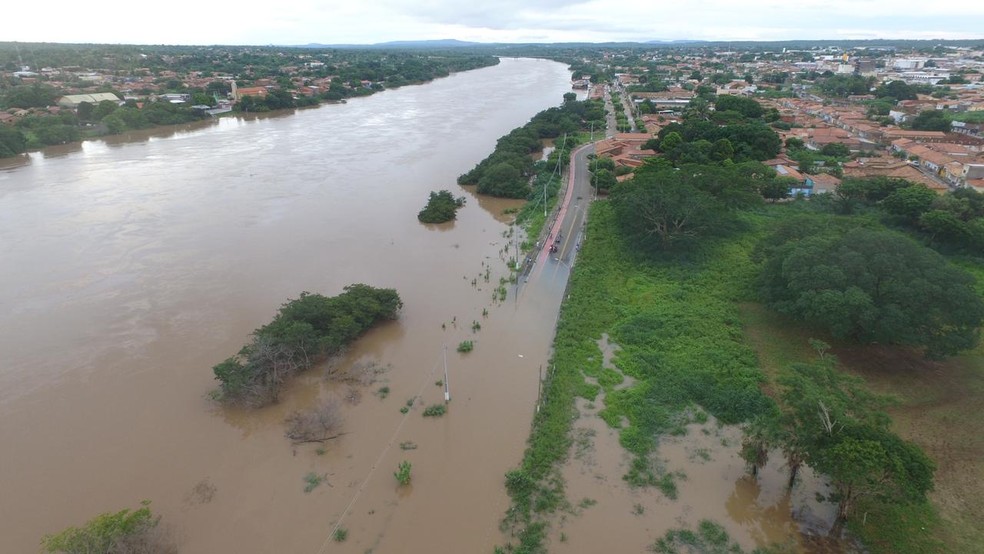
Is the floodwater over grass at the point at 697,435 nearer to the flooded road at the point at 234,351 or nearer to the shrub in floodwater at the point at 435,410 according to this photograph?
the flooded road at the point at 234,351

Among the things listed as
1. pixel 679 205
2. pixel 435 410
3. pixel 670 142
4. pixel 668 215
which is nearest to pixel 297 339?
pixel 435 410

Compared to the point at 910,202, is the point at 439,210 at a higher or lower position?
lower

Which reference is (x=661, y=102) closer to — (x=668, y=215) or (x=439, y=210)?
(x=439, y=210)

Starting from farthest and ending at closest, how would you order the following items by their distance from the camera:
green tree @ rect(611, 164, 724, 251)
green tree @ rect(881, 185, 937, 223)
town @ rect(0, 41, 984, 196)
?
town @ rect(0, 41, 984, 196)
green tree @ rect(881, 185, 937, 223)
green tree @ rect(611, 164, 724, 251)

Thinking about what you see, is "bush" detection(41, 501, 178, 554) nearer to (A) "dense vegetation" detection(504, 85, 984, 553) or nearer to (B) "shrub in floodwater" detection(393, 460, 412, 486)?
(B) "shrub in floodwater" detection(393, 460, 412, 486)

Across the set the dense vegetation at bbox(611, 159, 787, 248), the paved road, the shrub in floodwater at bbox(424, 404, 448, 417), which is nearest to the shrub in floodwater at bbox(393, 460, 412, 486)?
the shrub in floodwater at bbox(424, 404, 448, 417)

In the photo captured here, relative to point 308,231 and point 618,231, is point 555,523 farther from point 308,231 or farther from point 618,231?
point 308,231
